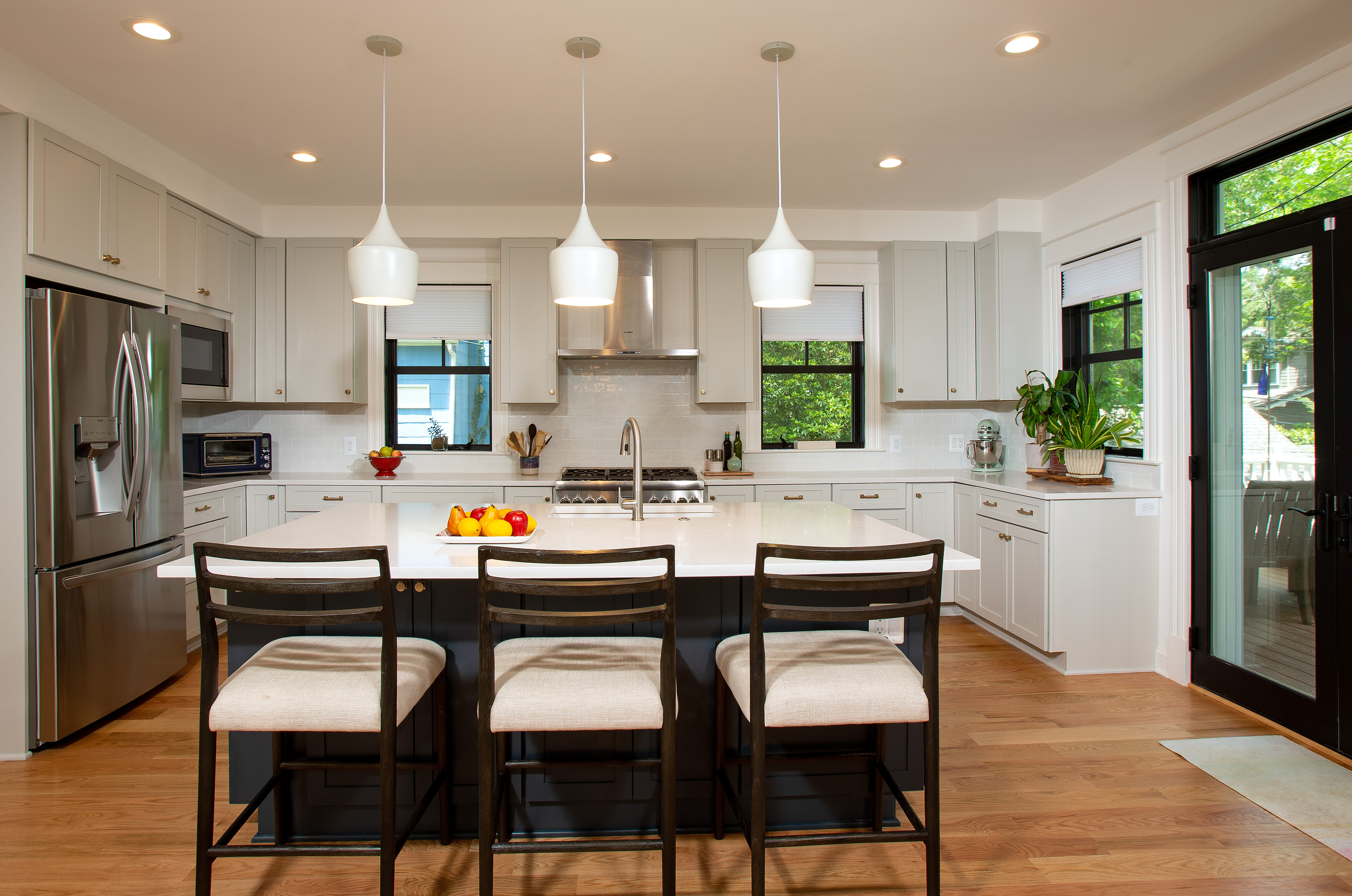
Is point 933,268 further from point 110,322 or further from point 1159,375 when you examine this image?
point 110,322

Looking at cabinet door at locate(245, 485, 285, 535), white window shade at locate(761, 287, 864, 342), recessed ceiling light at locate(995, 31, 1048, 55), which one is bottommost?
cabinet door at locate(245, 485, 285, 535)

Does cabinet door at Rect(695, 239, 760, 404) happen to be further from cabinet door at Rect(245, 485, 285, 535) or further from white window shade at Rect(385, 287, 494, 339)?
cabinet door at Rect(245, 485, 285, 535)

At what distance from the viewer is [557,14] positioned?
2.50 metres

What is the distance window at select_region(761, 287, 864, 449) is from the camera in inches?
205

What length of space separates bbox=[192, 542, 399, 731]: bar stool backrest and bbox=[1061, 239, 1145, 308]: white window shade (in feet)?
12.7

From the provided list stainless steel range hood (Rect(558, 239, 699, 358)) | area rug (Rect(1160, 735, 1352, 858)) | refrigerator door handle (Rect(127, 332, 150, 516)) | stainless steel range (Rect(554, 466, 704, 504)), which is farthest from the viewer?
stainless steel range hood (Rect(558, 239, 699, 358))

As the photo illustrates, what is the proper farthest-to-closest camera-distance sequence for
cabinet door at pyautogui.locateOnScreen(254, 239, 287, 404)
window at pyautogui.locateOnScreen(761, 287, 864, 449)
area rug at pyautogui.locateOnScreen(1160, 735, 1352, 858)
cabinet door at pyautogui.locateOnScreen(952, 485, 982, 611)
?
window at pyautogui.locateOnScreen(761, 287, 864, 449) < cabinet door at pyautogui.locateOnScreen(254, 239, 287, 404) < cabinet door at pyautogui.locateOnScreen(952, 485, 982, 611) < area rug at pyautogui.locateOnScreen(1160, 735, 1352, 858)

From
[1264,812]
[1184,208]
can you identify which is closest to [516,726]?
[1264,812]

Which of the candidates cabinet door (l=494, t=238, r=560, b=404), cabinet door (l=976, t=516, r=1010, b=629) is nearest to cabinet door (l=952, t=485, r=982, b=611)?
cabinet door (l=976, t=516, r=1010, b=629)

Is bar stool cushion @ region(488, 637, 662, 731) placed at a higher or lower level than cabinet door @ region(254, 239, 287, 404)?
lower

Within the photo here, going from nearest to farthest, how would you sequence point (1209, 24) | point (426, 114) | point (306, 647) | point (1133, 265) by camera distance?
point (306, 647), point (1209, 24), point (426, 114), point (1133, 265)

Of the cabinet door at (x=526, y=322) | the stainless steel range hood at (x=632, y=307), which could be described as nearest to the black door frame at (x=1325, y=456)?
the stainless steel range hood at (x=632, y=307)

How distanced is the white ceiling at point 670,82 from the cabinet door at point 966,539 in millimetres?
1840

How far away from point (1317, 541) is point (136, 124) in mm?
5290
